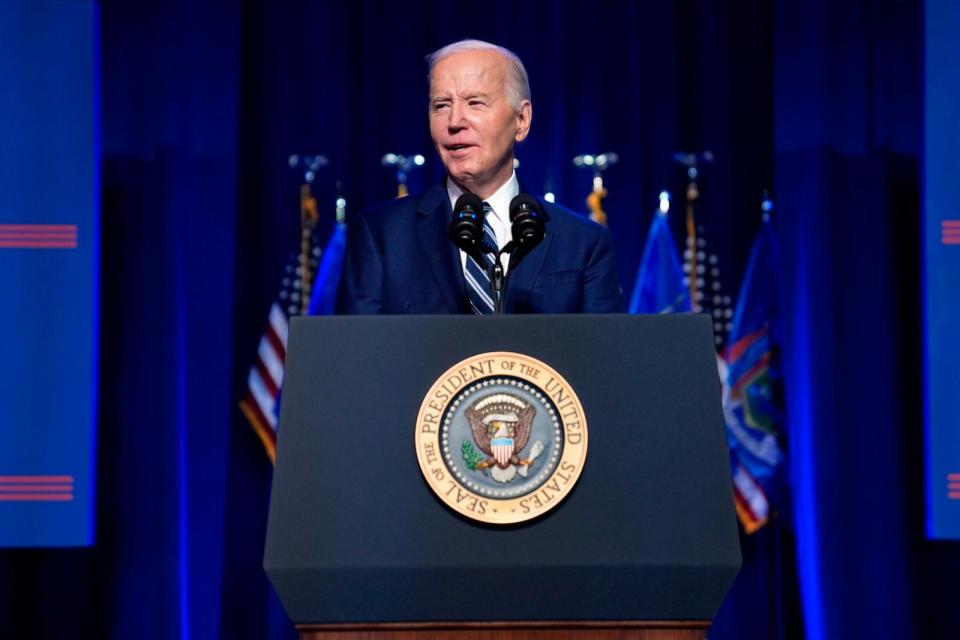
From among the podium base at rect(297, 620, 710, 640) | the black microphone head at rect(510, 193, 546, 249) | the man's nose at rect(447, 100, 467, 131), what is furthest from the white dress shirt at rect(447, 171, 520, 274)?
the podium base at rect(297, 620, 710, 640)

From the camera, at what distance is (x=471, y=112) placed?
221 centimetres

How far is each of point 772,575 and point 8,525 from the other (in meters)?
2.77

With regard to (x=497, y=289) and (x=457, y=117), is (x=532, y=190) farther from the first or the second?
(x=497, y=289)

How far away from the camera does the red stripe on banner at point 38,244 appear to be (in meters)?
4.17

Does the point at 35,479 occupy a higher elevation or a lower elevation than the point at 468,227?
lower

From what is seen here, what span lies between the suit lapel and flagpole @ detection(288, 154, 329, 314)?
255cm

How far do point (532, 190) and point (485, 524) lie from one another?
10.8 feet

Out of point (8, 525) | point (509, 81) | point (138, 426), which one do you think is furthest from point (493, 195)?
point (138, 426)

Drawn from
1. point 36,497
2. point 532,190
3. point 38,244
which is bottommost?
point 36,497

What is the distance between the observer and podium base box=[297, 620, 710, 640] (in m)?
1.67

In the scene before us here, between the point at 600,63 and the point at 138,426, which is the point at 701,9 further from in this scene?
the point at 138,426

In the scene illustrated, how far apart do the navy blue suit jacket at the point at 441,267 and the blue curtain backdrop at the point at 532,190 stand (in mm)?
2590

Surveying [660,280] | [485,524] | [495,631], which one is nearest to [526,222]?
[485,524]

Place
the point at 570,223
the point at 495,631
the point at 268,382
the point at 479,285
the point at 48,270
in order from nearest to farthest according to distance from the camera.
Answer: the point at 495,631
the point at 479,285
the point at 570,223
the point at 48,270
the point at 268,382
